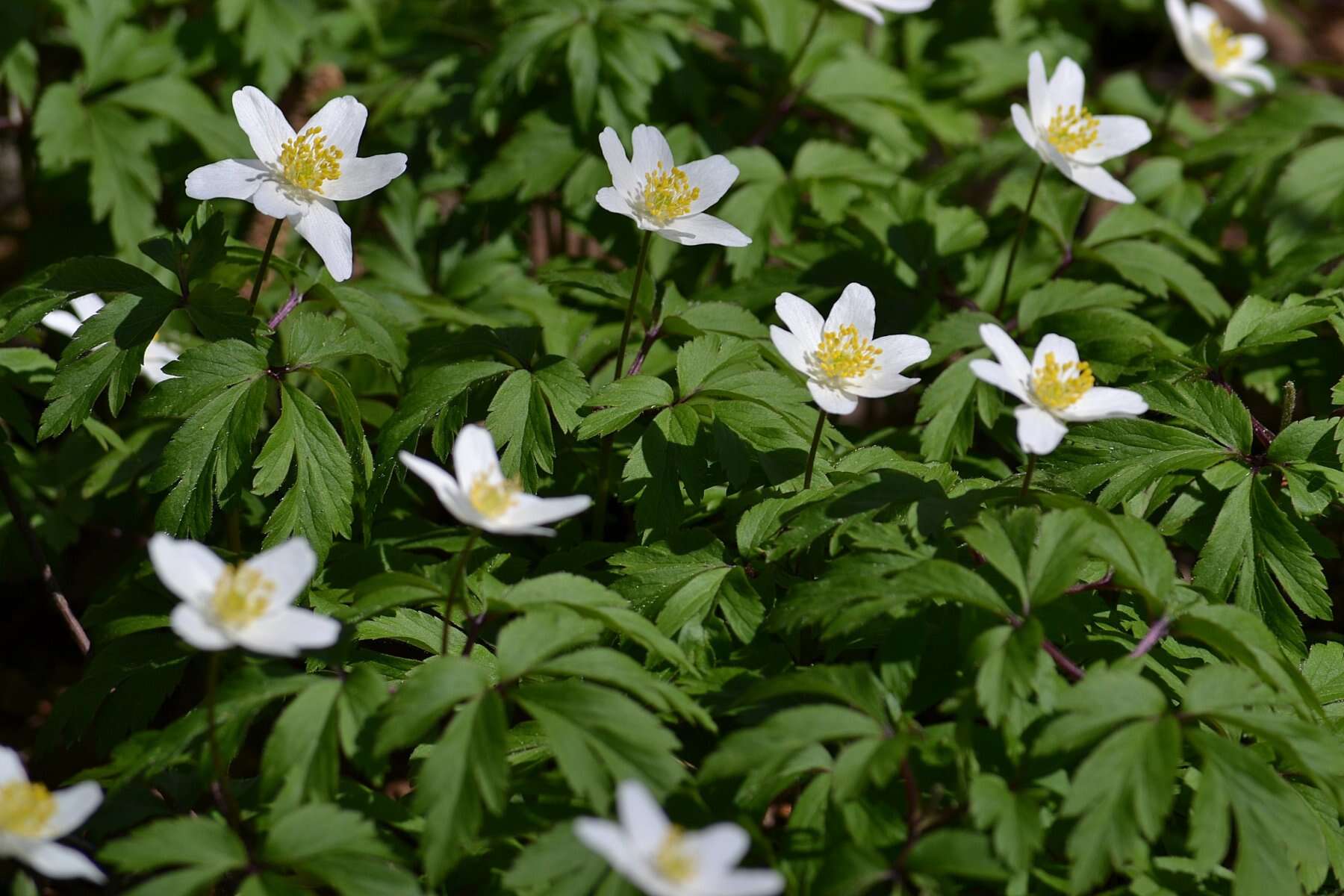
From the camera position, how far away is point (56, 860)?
1996 millimetres

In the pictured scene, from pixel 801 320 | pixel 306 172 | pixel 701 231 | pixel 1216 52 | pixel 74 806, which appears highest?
pixel 306 172

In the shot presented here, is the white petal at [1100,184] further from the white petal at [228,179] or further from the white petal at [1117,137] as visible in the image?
the white petal at [228,179]

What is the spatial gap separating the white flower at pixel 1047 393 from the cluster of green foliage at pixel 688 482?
19 cm

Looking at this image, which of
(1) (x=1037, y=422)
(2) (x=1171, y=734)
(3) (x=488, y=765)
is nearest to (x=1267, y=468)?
(1) (x=1037, y=422)

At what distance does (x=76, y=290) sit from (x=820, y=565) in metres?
2.02

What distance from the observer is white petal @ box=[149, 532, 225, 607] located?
2104mm

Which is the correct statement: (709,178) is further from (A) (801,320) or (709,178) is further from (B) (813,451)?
(B) (813,451)

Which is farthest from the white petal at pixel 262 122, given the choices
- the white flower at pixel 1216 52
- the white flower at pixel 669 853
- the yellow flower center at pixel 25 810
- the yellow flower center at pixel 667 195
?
the white flower at pixel 1216 52

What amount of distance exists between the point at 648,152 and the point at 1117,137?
5.34ft

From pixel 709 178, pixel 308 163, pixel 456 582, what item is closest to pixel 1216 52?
pixel 709 178

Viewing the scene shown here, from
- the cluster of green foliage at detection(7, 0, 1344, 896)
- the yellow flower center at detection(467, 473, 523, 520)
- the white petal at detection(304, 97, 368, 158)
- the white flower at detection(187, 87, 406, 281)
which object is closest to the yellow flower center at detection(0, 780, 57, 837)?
the cluster of green foliage at detection(7, 0, 1344, 896)

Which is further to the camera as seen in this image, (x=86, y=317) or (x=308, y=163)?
(x=86, y=317)

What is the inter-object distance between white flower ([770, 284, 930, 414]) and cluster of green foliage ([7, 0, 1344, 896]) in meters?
0.20

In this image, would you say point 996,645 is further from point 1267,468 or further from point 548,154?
point 548,154
